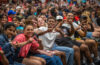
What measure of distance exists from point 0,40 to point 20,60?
53 cm

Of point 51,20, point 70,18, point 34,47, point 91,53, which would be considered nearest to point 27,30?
point 34,47

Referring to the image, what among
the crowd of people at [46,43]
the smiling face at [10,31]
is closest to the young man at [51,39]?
the crowd of people at [46,43]

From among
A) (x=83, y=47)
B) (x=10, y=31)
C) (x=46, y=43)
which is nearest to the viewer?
(x=10, y=31)

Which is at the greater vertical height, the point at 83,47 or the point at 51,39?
the point at 51,39

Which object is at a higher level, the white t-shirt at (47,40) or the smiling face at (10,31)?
the smiling face at (10,31)

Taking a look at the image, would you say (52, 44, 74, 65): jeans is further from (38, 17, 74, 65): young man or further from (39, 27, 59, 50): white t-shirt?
(39, 27, 59, 50): white t-shirt

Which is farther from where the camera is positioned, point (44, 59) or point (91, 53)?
point (91, 53)

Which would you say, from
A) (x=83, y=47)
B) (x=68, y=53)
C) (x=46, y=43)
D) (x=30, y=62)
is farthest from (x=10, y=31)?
(x=83, y=47)

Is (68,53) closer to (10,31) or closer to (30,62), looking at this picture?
(30,62)

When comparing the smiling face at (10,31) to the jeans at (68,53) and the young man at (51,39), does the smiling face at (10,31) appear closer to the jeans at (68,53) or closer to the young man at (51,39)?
the young man at (51,39)

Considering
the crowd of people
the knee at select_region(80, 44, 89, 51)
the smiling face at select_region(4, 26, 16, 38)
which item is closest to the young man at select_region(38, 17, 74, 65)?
the crowd of people

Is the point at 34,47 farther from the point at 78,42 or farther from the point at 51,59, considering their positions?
the point at 78,42

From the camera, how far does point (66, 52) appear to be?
3498mm

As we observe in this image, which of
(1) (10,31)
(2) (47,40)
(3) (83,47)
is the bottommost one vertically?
(3) (83,47)
